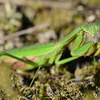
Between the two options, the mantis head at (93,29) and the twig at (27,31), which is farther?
the twig at (27,31)

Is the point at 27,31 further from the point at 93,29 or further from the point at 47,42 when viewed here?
the point at 93,29

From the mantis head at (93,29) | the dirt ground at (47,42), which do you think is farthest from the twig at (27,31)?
the mantis head at (93,29)

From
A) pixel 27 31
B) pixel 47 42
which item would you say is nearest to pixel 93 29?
pixel 47 42

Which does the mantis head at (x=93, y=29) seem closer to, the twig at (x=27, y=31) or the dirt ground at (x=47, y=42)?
the dirt ground at (x=47, y=42)

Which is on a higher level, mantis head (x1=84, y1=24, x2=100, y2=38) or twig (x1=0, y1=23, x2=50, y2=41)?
twig (x1=0, y1=23, x2=50, y2=41)

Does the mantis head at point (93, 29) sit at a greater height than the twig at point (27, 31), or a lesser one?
lesser

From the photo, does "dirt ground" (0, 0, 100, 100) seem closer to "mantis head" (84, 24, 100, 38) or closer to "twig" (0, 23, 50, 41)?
"twig" (0, 23, 50, 41)

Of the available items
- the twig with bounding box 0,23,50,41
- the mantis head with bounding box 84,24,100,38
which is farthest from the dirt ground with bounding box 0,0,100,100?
the mantis head with bounding box 84,24,100,38

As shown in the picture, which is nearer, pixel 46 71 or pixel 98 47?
pixel 98 47

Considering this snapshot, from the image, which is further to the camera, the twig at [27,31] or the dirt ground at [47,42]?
the twig at [27,31]

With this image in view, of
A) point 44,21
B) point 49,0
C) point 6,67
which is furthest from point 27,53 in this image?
point 49,0

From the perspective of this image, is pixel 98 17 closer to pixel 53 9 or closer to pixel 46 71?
pixel 53 9
